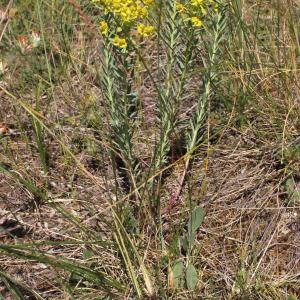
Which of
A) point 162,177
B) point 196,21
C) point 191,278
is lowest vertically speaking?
point 191,278

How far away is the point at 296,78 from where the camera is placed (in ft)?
7.46

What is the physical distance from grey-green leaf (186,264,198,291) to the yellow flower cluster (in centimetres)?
80

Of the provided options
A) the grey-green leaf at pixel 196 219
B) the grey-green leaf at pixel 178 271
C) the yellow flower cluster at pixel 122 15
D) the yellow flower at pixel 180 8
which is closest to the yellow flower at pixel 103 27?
the yellow flower cluster at pixel 122 15

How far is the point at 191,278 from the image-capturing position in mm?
1777

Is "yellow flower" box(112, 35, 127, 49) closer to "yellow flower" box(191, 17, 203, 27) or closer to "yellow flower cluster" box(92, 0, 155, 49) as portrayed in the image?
"yellow flower cluster" box(92, 0, 155, 49)

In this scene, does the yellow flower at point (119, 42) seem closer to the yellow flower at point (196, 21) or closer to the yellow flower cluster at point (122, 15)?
the yellow flower cluster at point (122, 15)

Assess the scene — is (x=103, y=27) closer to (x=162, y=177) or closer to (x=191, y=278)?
(x=162, y=177)

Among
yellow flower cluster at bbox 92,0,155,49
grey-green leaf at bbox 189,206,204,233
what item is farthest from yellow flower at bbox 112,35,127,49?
grey-green leaf at bbox 189,206,204,233

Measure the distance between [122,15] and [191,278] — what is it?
3.01 feet

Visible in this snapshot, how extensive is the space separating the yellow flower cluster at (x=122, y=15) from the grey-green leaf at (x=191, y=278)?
0.80 m

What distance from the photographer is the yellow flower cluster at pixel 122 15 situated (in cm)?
172

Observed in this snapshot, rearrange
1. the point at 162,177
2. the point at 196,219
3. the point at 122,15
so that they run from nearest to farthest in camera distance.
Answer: the point at 122,15
the point at 196,219
the point at 162,177

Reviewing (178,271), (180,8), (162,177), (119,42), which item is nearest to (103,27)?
(119,42)

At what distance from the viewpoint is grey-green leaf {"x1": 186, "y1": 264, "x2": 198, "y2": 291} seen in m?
1.77
